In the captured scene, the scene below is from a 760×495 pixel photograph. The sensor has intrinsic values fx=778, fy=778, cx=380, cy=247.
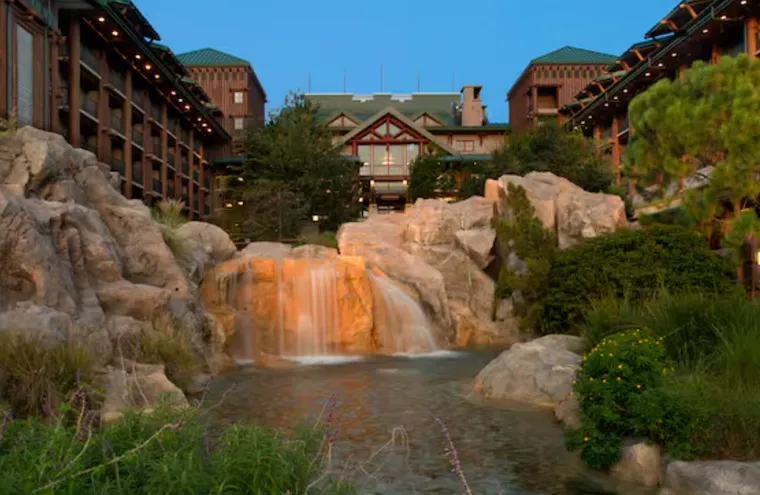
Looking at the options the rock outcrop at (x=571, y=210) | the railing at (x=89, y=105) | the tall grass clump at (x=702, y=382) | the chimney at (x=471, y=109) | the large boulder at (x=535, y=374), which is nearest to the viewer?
the tall grass clump at (x=702, y=382)

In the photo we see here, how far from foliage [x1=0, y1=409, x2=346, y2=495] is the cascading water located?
1560 cm

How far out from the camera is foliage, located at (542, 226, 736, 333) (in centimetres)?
2250

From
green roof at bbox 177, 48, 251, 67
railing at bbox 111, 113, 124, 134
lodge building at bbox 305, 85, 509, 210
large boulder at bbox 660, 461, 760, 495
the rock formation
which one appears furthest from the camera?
green roof at bbox 177, 48, 251, 67

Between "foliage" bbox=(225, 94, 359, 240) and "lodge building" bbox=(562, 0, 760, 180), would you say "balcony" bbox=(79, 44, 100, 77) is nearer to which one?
"foliage" bbox=(225, 94, 359, 240)

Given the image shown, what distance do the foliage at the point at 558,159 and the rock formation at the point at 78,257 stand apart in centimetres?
2496

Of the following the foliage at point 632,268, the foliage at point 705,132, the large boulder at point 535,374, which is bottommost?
the large boulder at point 535,374

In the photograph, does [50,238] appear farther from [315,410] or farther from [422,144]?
[422,144]

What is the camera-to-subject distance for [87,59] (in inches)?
1454

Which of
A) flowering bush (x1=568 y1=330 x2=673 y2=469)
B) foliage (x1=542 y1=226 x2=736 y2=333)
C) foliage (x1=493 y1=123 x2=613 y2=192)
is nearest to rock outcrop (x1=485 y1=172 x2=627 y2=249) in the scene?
foliage (x1=542 y1=226 x2=736 y2=333)

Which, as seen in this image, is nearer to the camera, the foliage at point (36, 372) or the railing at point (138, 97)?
the foliage at point (36, 372)

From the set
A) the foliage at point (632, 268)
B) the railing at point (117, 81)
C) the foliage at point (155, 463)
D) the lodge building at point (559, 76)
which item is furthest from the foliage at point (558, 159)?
the foliage at point (155, 463)

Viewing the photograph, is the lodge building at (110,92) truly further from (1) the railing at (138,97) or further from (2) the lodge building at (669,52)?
(2) the lodge building at (669,52)

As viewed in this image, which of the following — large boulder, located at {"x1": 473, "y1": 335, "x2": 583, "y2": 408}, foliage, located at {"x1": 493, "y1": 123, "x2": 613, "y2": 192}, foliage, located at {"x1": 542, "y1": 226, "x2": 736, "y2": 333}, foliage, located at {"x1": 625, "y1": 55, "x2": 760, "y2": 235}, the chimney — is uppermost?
the chimney

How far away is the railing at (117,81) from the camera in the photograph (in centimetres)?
4047
